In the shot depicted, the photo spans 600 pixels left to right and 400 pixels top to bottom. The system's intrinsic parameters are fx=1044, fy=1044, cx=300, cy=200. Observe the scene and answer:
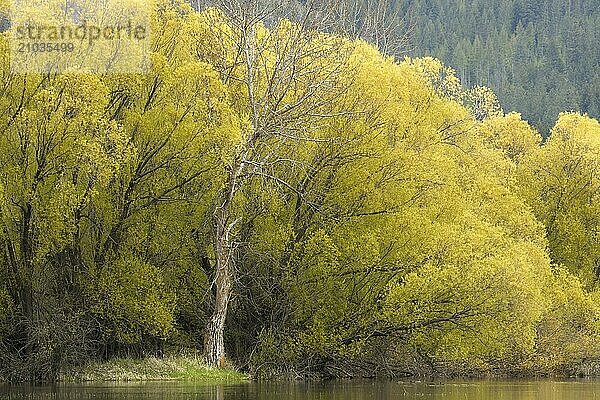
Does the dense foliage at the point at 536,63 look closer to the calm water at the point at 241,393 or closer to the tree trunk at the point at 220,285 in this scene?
the tree trunk at the point at 220,285

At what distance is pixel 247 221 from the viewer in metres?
34.8

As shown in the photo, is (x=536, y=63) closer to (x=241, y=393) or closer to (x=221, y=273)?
(x=221, y=273)

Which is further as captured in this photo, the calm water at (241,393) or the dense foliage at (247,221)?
the dense foliage at (247,221)

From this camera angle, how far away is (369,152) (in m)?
36.5

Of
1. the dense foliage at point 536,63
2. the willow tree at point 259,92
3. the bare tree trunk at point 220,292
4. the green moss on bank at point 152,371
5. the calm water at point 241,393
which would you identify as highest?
the dense foliage at point 536,63

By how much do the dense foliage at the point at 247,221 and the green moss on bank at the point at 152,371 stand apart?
75 cm

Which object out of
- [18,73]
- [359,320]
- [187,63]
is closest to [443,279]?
[359,320]

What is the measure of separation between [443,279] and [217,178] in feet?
27.3

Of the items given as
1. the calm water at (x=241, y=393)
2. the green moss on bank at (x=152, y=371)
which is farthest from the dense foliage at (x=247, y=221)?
the calm water at (x=241, y=393)

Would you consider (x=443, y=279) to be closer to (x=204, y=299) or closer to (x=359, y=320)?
(x=359, y=320)
